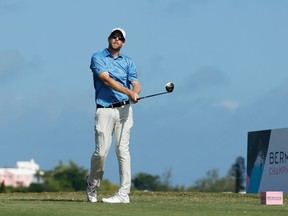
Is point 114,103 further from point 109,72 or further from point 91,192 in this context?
point 91,192

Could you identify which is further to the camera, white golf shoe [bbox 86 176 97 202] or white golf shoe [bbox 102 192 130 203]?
white golf shoe [bbox 86 176 97 202]

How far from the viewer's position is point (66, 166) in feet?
338

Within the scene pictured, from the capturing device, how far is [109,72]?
15133 millimetres

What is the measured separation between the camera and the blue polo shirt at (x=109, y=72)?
1513cm

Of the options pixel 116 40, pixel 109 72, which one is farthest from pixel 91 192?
pixel 116 40

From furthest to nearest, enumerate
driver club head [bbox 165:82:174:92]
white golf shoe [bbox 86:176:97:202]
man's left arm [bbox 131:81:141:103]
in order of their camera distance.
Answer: white golf shoe [bbox 86:176:97:202], driver club head [bbox 165:82:174:92], man's left arm [bbox 131:81:141:103]

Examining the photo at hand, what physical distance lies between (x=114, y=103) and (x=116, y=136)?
47cm

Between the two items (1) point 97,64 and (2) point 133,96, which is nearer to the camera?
(2) point 133,96

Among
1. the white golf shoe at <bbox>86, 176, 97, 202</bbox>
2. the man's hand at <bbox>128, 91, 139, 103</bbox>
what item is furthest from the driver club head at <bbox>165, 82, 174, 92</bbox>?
the white golf shoe at <bbox>86, 176, 97, 202</bbox>

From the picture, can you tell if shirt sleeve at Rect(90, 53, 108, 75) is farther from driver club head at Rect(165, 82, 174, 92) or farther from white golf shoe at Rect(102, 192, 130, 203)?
white golf shoe at Rect(102, 192, 130, 203)

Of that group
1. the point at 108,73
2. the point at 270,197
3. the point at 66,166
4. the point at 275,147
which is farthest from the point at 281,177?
the point at 66,166

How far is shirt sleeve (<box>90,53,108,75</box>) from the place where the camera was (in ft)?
49.5

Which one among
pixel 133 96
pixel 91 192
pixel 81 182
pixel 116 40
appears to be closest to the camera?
pixel 133 96

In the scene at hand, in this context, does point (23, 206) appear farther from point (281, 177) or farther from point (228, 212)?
point (281, 177)
